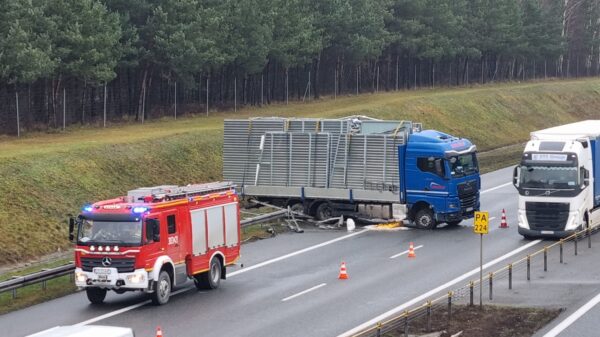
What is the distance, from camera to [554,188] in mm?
37656

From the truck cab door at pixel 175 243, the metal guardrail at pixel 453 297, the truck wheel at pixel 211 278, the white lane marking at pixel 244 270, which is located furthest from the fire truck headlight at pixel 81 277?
the metal guardrail at pixel 453 297

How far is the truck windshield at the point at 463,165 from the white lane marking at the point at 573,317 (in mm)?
12950

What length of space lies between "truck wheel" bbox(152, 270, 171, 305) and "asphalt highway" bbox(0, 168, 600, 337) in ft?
0.60

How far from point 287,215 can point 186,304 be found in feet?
48.9

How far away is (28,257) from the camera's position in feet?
115

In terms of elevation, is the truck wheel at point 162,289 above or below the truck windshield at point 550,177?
below

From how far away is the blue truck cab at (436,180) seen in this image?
4056 cm

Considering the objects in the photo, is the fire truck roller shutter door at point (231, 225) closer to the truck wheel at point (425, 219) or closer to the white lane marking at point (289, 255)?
the white lane marking at point (289, 255)

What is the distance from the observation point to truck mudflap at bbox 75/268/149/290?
2679 centimetres

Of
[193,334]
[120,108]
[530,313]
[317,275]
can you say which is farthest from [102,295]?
[120,108]

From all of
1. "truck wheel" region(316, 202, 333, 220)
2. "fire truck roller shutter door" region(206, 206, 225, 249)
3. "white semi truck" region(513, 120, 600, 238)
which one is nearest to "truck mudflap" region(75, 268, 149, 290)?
"fire truck roller shutter door" region(206, 206, 225, 249)

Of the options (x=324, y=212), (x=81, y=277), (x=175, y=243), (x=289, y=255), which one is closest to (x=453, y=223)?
(x=324, y=212)

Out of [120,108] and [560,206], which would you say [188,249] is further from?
[120,108]

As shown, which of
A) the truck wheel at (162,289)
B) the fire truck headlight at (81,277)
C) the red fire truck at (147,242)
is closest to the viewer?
the red fire truck at (147,242)
